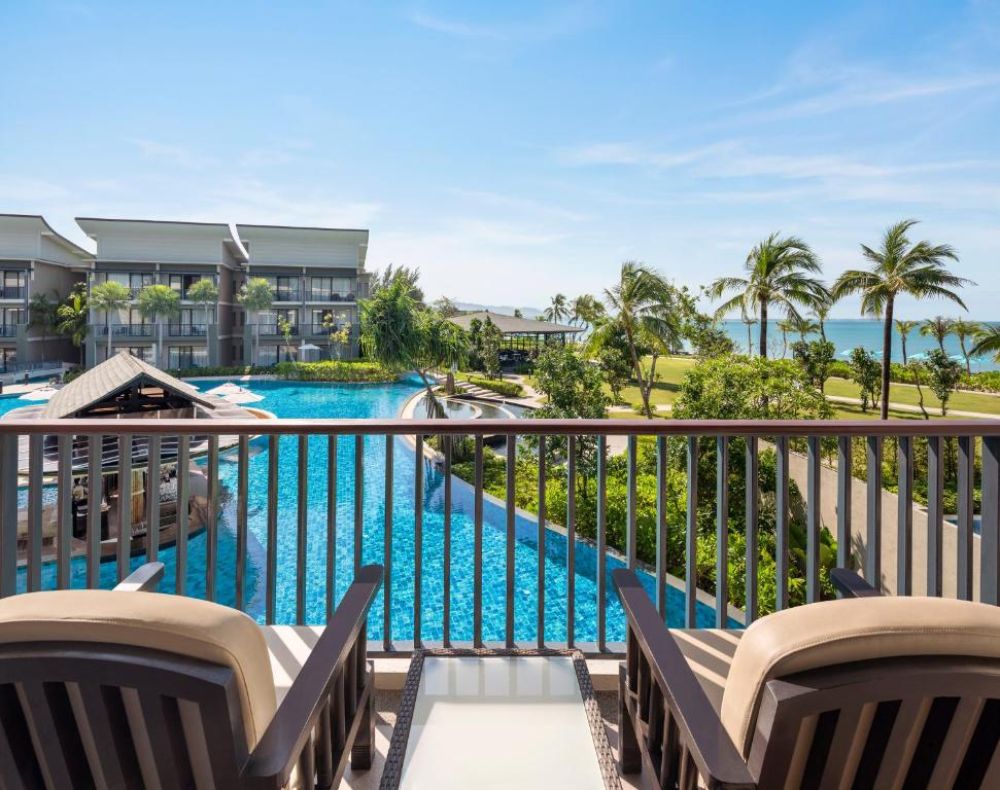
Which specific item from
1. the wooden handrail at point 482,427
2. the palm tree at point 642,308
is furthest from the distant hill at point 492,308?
the wooden handrail at point 482,427

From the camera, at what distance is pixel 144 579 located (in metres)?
1.43

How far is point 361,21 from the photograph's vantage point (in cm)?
1123

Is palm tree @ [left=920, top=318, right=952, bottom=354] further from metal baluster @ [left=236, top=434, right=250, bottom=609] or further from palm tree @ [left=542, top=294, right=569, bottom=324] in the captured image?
palm tree @ [left=542, top=294, right=569, bottom=324]

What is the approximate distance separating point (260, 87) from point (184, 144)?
1335 centimetres

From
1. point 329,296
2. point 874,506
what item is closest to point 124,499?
point 874,506

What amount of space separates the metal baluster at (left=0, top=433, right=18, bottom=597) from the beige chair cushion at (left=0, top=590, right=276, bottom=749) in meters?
1.57

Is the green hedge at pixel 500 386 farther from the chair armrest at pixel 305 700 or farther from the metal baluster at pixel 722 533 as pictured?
the chair armrest at pixel 305 700

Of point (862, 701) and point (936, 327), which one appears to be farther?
point (936, 327)

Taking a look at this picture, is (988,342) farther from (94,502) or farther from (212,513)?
(94,502)

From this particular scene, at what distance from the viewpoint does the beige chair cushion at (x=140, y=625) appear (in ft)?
2.78

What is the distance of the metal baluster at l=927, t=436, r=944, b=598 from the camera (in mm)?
2135

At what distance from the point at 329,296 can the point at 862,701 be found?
109 ft

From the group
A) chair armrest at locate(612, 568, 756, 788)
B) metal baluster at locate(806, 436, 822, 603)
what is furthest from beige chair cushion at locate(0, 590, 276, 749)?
metal baluster at locate(806, 436, 822, 603)

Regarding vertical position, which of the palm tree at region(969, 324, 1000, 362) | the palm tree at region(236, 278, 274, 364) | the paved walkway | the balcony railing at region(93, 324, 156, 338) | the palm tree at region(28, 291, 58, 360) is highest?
the palm tree at region(236, 278, 274, 364)
